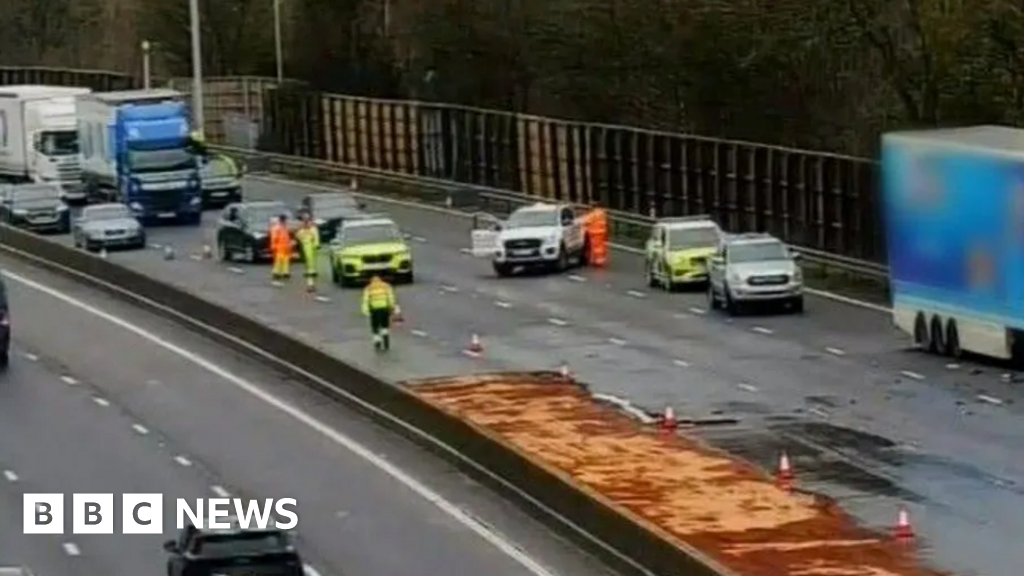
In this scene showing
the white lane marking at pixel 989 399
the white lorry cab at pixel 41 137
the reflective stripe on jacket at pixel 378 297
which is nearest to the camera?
the white lane marking at pixel 989 399

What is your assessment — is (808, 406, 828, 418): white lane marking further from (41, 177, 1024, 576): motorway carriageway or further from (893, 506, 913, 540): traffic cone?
(893, 506, 913, 540): traffic cone

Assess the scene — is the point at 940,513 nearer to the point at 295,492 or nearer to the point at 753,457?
the point at 753,457

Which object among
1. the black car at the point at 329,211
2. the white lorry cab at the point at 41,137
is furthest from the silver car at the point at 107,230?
the white lorry cab at the point at 41,137

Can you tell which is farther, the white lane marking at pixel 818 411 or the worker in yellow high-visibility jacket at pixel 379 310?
the worker in yellow high-visibility jacket at pixel 379 310

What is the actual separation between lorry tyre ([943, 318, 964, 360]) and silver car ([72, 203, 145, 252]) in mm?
29093

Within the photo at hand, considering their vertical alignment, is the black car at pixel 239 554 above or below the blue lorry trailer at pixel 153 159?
above

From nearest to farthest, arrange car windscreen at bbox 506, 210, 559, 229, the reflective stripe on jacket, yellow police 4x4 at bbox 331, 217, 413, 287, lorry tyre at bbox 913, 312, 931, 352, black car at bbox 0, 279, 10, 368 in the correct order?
lorry tyre at bbox 913, 312, 931, 352, the reflective stripe on jacket, black car at bbox 0, 279, 10, 368, yellow police 4x4 at bbox 331, 217, 413, 287, car windscreen at bbox 506, 210, 559, 229

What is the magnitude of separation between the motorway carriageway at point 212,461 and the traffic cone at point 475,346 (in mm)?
3669

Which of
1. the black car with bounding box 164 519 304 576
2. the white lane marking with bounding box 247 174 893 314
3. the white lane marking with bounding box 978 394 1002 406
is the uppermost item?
the black car with bounding box 164 519 304 576

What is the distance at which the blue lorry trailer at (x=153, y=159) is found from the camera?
8038 cm

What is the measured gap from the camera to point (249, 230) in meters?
69.9

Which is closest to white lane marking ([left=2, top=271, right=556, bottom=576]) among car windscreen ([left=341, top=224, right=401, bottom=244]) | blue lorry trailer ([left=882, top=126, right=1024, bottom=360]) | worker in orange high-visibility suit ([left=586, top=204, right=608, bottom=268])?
car windscreen ([left=341, top=224, right=401, bottom=244])

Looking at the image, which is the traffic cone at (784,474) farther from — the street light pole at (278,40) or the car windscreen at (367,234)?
the street light pole at (278,40)

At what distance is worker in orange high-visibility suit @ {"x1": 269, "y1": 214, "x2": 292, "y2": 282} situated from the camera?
66312mm
